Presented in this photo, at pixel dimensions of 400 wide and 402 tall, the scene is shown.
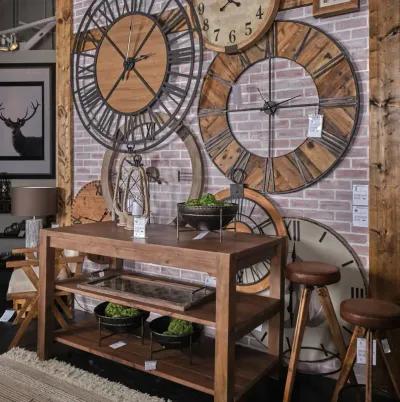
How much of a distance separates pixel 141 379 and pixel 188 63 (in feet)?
6.86

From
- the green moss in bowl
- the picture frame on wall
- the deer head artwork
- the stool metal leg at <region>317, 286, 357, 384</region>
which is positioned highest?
the picture frame on wall

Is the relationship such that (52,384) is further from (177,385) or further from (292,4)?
(292,4)

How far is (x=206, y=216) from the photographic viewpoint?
2.40 metres

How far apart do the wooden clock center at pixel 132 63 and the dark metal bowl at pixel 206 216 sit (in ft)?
3.86

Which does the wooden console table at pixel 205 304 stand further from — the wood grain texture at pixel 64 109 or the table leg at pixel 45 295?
the wood grain texture at pixel 64 109

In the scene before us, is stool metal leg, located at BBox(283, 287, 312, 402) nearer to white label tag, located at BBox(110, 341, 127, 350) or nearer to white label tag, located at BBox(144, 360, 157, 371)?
white label tag, located at BBox(144, 360, 157, 371)

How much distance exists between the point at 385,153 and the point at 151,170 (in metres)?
1.65

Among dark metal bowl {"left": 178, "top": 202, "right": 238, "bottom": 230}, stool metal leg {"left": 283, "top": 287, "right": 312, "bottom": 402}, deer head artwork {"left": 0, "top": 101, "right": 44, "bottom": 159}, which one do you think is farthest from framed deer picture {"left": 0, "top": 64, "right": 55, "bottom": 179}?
stool metal leg {"left": 283, "top": 287, "right": 312, "bottom": 402}

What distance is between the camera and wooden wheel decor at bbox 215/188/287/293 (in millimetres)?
2764

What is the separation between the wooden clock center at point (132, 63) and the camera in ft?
10.5

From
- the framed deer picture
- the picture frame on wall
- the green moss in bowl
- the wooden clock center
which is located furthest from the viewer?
the framed deer picture

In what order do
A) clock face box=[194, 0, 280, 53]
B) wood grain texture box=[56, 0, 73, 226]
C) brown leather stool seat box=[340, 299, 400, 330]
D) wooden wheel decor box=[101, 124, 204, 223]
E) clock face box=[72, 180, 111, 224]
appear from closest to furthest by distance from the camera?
1. brown leather stool seat box=[340, 299, 400, 330]
2. clock face box=[194, 0, 280, 53]
3. wooden wheel decor box=[101, 124, 204, 223]
4. clock face box=[72, 180, 111, 224]
5. wood grain texture box=[56, 0, 73, 226]

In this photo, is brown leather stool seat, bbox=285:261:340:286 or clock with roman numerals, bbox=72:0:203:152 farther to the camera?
clock with roman numerals, bbox=72:0:203:152

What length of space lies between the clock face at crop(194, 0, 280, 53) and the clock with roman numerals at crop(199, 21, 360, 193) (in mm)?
71
